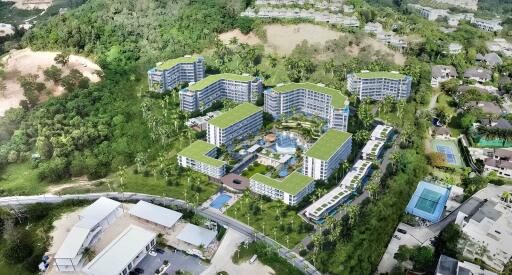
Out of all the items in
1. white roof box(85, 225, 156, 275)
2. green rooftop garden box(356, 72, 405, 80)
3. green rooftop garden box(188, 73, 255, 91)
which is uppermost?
green rooftop garden box(356, 72, 405, 80)

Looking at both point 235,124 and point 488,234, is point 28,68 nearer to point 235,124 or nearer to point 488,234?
point 235,124

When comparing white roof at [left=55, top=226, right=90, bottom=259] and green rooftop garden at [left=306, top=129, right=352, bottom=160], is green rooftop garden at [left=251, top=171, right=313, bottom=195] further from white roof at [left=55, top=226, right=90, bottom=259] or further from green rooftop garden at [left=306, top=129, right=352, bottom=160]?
white roof at [left=55, top=226, right=90, bottom=259]

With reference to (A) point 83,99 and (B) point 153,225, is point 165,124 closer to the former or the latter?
(A) point 83,99

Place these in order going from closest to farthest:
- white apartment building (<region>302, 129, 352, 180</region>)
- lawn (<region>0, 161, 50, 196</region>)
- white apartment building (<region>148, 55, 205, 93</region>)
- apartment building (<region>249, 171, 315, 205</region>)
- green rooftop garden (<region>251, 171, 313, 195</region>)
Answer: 1. apartment building (<region>249, 171, 315, 205</region>)
2. green rooftop garden (<region>251, 171, 313, 195</region>)
3. white apartment building (<region>302, 129, 352, 180</region>)
4. lawn (<region>0, 161, 50, 196</region>)
5. white apartment building (<region>148, 55, 205, 93</region>)

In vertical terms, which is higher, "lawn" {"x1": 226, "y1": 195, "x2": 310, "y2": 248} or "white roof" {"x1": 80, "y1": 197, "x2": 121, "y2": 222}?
"white roof" {"x1": 80, "y1": 197, "x2": 121, "y2": 222}

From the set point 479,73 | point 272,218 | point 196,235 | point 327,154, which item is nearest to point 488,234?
point 327,154

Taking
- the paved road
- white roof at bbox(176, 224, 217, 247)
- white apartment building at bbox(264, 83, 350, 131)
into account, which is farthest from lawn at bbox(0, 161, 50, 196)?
white apartment building at bbox(264, 83, 350, 131)

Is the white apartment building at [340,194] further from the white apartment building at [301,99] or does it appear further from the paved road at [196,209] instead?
the white apartment building at [301,99]

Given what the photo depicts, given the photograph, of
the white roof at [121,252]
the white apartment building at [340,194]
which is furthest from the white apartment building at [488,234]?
the white roof at [121,252]
